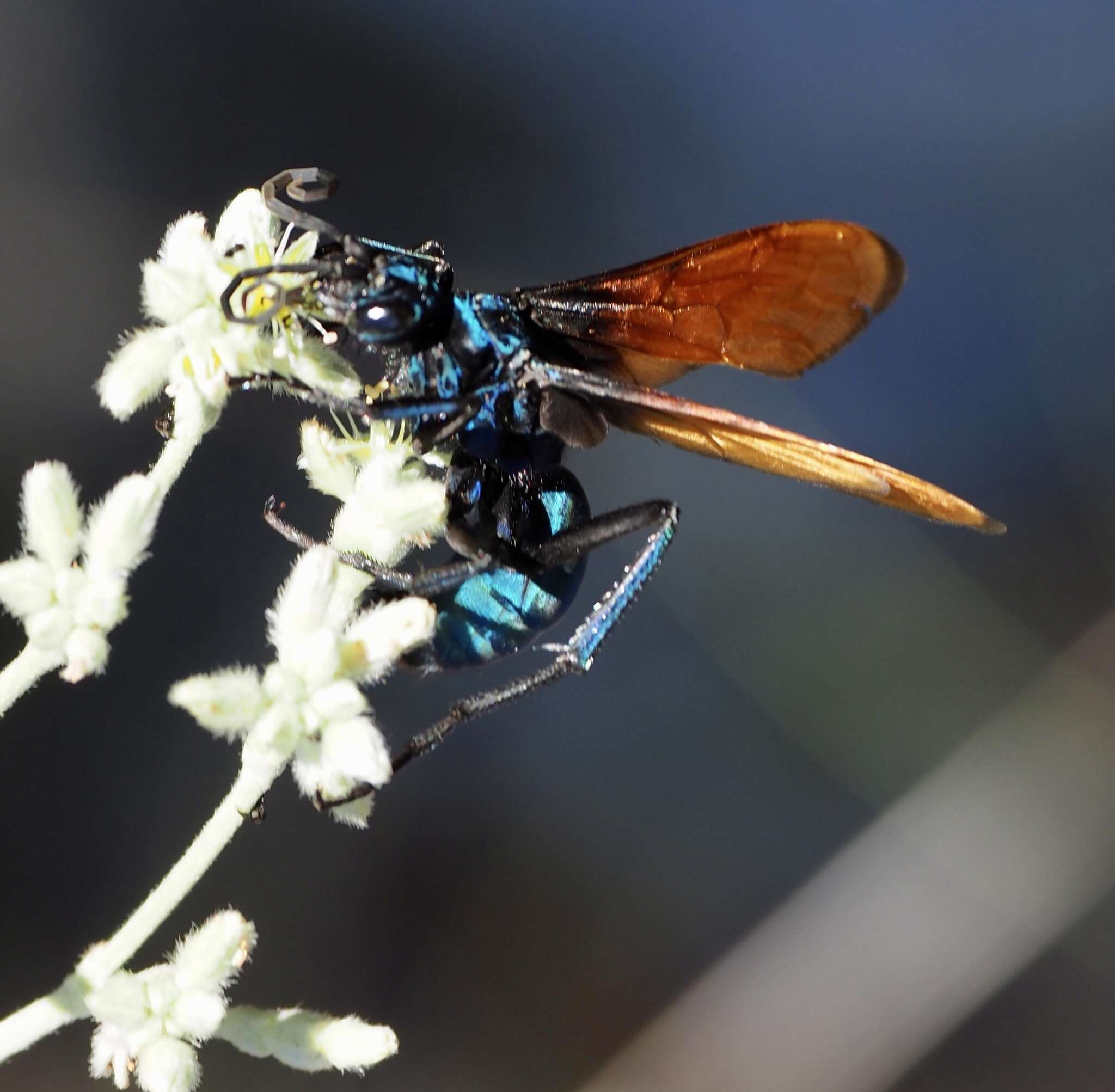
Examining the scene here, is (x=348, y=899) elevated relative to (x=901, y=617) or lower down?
lower down

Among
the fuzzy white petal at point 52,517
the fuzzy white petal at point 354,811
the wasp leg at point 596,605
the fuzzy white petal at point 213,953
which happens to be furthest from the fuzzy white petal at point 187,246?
the fuzzy white petal at point 213,953

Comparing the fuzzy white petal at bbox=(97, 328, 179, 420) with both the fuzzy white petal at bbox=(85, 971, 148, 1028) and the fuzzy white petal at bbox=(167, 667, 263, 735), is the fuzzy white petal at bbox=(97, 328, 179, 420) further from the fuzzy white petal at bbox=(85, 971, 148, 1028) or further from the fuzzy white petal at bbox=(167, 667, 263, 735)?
the fuzzy white petal at bbox=(85, 971, 148, 1028)

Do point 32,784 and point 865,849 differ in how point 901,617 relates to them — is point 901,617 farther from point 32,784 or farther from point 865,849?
point 32,784

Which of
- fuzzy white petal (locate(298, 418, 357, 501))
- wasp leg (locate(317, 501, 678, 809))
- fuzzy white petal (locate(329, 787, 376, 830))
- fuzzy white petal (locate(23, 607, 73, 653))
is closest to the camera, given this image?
fuzzy white petal (locate(23, 607, 73, 653))

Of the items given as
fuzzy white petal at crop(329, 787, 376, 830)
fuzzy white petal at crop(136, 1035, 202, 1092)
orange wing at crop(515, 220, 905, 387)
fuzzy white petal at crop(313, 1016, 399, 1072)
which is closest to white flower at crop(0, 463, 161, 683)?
fuzzy white petal at crop(329, 787, 376, 830)

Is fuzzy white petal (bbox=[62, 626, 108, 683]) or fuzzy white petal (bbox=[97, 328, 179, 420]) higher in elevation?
fuzzy white petal (bbox=[97, 328, 179, 420])

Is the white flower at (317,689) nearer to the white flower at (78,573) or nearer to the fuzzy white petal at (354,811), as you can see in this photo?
the fuzzy white petal at (354,811)

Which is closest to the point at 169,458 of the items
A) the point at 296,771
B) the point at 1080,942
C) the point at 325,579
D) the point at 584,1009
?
the point at 325,579
